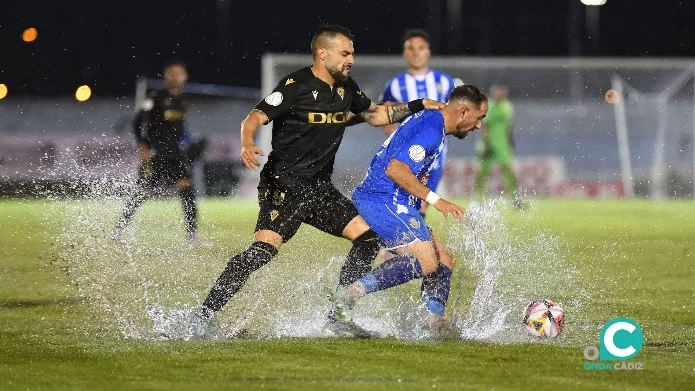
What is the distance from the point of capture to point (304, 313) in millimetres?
8180

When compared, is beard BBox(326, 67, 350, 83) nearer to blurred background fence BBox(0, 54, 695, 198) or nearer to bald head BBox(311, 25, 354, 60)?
bald head BBox(311, 25, 354, 60)

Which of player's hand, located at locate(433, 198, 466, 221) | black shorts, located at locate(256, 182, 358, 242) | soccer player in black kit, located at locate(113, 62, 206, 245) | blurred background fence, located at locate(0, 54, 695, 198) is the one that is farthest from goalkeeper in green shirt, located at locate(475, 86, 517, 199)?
player's hand, located at locate(433, 198, 466, 221)

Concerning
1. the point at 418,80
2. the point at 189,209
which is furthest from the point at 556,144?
the point at 418,80

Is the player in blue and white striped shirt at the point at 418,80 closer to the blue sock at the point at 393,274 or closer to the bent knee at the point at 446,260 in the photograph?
the bent knee at the point at 446,260

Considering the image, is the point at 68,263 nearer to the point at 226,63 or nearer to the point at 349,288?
the point at 349,288

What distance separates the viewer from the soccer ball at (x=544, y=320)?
750 centimetres

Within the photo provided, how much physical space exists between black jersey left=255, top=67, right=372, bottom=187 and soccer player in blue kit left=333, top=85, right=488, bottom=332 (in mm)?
356

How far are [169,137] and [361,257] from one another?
721 centimetres

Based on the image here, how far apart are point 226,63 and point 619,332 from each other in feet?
129

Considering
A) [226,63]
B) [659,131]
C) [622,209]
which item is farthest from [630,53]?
[622,209]

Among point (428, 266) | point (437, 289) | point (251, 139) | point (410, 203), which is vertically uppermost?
point (251, 139)

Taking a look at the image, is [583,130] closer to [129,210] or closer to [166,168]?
[166,168]

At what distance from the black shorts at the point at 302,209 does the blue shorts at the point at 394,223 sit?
22cm

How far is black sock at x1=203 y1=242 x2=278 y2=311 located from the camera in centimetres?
760
